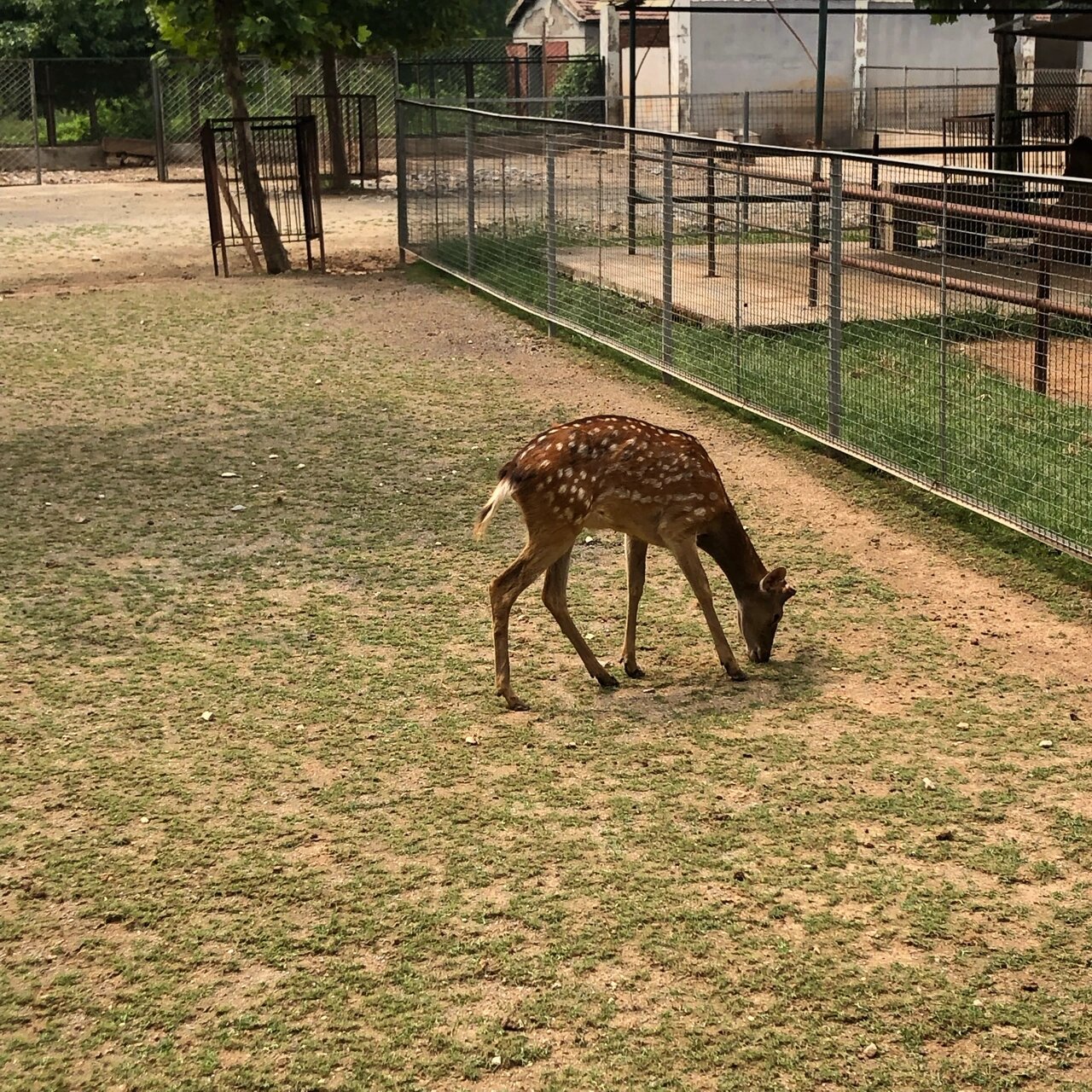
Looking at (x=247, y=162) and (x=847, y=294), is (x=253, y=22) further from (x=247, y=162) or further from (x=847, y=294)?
(x=847, y=294)

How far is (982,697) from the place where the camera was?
19.5 feet

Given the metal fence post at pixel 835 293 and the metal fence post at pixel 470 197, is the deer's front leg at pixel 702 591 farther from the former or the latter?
the metal fence post at pixel 470 197

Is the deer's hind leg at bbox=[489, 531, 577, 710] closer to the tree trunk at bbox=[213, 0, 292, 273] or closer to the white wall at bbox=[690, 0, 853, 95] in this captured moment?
the tree trunk at bbox=[213, 0, 292, 273]

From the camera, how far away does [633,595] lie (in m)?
6.29

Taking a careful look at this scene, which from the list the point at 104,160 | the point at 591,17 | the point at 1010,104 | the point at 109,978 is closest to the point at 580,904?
the point at 109,978

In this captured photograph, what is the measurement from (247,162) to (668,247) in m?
7.50

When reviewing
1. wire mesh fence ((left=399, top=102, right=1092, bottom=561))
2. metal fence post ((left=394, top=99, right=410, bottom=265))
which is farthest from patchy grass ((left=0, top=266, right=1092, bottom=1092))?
metal fence post ((left=394, top=99, right=410, bottom=265))

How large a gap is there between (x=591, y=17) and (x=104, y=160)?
48.1 feet

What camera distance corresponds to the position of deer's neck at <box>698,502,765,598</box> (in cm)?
632

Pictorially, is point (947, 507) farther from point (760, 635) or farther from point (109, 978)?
point (109, 978)

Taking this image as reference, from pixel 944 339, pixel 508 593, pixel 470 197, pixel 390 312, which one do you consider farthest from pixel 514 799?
pixel 470 197

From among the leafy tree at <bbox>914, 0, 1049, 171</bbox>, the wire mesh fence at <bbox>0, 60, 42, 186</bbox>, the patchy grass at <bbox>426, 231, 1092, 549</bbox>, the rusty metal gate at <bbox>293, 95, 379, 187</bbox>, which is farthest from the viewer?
the wire mesh fence at <bbox>0, 60, 42, 186</bbox>

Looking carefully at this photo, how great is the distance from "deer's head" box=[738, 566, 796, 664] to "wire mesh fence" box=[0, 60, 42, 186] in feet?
90.5

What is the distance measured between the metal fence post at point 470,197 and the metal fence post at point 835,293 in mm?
6419
